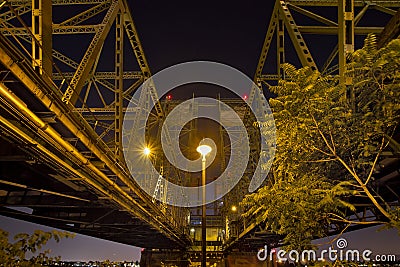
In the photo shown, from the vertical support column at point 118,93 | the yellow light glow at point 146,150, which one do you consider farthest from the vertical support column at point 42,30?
the yellow light glow at point 146,150

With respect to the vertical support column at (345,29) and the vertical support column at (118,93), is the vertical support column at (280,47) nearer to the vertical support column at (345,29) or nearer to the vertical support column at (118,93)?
the vertical support column at (118,93)

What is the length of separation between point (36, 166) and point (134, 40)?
13.1 meters

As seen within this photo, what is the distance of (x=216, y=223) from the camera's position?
Answer: 305 ft

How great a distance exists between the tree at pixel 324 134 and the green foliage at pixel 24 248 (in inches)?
209

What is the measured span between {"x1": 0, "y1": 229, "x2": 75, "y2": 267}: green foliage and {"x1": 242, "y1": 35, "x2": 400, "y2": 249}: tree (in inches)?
209

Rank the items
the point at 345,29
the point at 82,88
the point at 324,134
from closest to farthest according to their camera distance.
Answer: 1. the point at 324,134
2. the point at 345,29
3. the point at 82,88

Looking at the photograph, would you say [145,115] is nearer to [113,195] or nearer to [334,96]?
[113,195]

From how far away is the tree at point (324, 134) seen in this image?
10.6 meters

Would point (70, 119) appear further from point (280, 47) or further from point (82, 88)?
point (280, 47)

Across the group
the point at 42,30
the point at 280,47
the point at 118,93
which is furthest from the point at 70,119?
the point at 280,47

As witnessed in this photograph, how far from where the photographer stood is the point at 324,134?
12.0 meters

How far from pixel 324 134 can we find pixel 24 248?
7.03 m

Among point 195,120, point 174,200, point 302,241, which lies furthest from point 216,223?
point 302,241

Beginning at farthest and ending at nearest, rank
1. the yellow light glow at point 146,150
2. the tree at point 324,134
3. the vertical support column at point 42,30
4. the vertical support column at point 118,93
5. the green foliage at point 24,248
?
the yellow light glow at point 146,150 → the vertical support column at point 118,93 → the vertical support column at point 42,30 → the tree at point 324,134 → the green foliage at point 24,248
